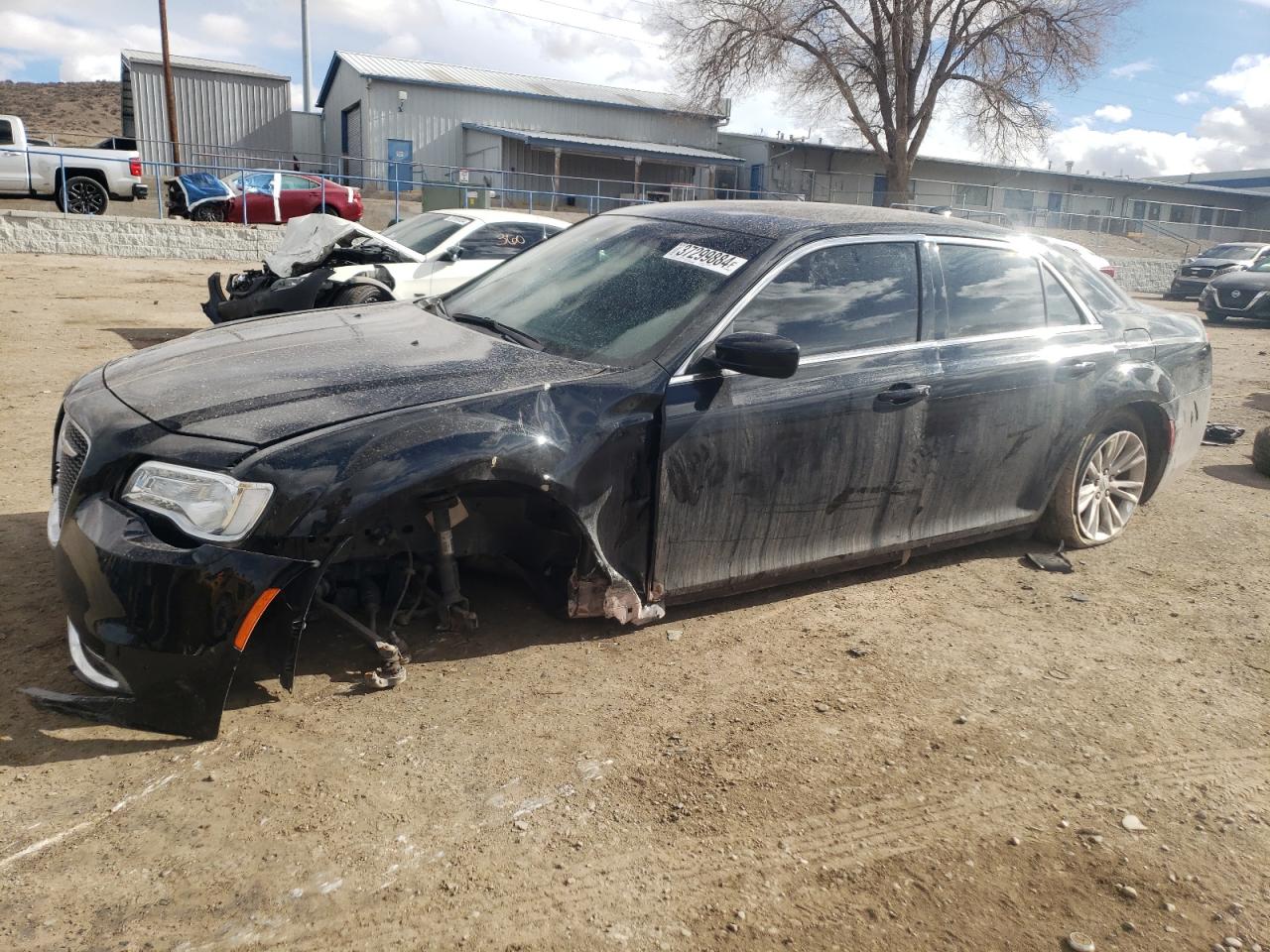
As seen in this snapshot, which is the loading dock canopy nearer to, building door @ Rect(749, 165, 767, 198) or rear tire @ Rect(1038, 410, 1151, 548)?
building door @ Rect(749, 165, 767, 198)

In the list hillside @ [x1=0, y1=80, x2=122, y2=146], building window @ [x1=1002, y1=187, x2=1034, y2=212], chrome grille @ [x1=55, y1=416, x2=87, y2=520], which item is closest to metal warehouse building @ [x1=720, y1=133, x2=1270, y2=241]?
building window @ [x1=1002, y1=187, x2=1034, y2=212]

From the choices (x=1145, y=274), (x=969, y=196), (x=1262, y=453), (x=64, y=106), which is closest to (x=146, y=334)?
(x=1262, y=453)

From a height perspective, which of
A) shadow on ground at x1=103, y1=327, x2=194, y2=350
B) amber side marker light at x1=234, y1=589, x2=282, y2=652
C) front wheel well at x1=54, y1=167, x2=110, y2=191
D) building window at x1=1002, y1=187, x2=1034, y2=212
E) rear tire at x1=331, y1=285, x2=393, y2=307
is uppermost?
building window at x1=1002, y1=187, x2=1034, y2=212

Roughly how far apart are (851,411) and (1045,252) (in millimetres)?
1646

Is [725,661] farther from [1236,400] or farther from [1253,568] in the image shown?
[1236,400]

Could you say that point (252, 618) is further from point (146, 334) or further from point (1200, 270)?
point (1200, 270)

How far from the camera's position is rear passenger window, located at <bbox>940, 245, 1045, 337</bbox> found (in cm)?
409

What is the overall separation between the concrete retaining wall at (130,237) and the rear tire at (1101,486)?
17.1 m

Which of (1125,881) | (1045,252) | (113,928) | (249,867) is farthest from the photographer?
(1045,252)

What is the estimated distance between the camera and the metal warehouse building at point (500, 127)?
38188mm

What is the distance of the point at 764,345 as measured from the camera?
3.19 metres

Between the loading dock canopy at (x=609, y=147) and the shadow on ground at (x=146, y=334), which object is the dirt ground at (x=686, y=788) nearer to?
the shadow on ground at (x=146, y=334)

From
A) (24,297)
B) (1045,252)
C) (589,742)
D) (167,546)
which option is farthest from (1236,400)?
(24,297)

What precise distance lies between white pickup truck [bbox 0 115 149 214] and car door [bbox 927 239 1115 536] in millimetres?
19361
